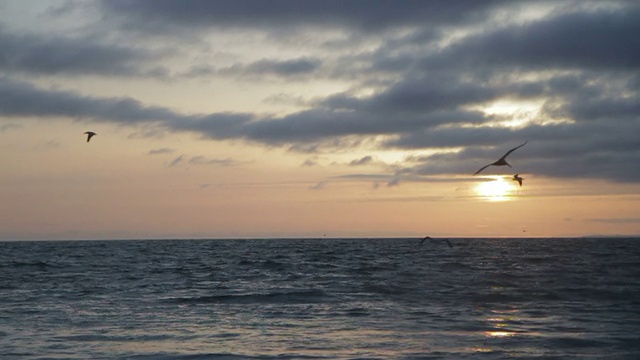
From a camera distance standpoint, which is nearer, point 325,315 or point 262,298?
point 325,315

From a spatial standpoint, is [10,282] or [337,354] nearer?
[337,354]

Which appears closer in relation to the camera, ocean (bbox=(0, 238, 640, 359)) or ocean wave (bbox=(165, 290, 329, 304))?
ocean (bbox=(0, 238, 640, 359))

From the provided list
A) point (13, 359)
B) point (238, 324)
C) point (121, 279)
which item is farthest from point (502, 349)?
point (121, 279)

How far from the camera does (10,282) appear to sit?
3781 cm

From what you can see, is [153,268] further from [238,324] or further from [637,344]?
[637,344]

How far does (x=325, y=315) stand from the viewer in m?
24.5

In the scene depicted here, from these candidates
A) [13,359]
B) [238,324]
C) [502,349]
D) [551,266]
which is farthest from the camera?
[551,266]

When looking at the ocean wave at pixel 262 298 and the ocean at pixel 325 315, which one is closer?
the ocean at pixel 325 315

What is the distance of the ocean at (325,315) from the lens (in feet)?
58.8

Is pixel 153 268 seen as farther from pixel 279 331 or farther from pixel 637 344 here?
pixel 637 344

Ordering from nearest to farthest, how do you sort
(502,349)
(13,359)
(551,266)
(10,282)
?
(13,359) < (502,349) < (10,282) < (551,266)

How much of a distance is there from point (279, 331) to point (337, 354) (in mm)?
4019

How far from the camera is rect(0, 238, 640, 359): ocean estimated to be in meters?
17.9

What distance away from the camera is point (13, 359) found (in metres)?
16.5
